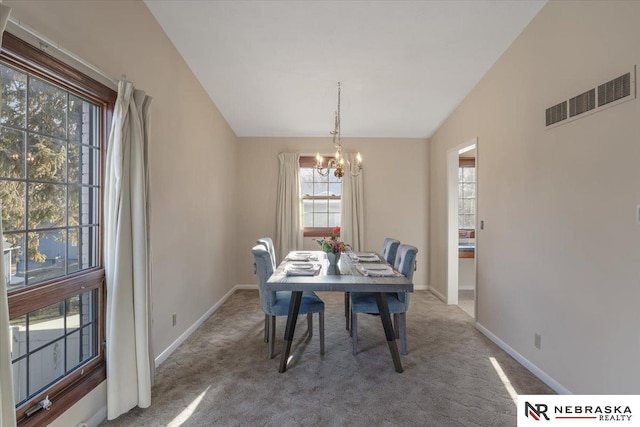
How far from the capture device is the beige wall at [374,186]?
5203mm

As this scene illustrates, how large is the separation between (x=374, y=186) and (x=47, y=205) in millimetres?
4230

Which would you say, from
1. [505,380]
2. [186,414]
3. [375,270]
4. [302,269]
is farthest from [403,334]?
[186,414]

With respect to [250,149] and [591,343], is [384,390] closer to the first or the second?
[591,343]

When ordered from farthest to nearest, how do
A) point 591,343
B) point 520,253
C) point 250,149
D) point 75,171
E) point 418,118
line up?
point 250,149, point 418,118, point 520,253, point 591,343, point 75,171

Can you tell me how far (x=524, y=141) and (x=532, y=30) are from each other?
2.99 feet

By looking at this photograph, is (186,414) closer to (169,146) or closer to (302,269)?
(302,269)

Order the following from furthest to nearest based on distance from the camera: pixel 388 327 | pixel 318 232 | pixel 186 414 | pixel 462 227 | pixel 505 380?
pixel 462 227
pixel 318 232
pixel 388 327
pixel 505 380
pixel 186 414

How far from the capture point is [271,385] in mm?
2379

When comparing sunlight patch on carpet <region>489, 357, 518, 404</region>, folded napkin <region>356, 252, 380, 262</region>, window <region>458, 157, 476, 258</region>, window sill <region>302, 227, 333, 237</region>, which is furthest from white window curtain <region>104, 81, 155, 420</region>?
window <region>458, 157, 476, 258</region>

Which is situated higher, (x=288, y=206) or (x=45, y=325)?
(x=288, y=206)

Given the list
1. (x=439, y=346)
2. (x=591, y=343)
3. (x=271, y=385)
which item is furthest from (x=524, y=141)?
(x=271, y=385)

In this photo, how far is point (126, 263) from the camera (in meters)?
2.05

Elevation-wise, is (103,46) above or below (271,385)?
above

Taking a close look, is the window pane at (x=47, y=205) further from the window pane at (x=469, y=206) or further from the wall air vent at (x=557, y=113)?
the window pane at (x=469, y=206)
